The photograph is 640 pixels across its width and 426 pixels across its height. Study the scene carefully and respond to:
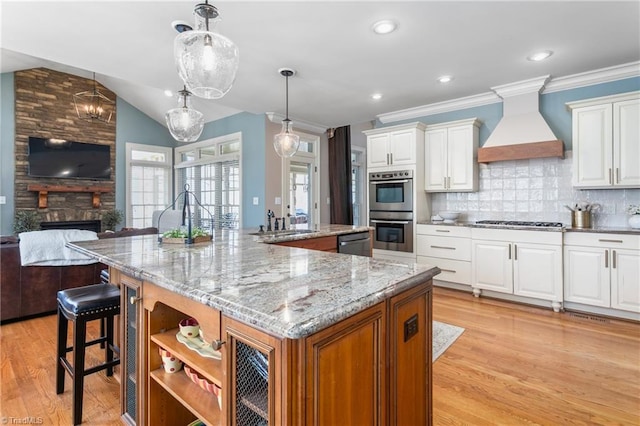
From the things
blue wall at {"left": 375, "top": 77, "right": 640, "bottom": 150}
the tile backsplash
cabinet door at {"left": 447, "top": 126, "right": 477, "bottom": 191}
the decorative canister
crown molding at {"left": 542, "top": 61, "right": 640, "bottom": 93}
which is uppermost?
crown molding at {"left": 542, "top": 61, "right": 640, "bottom": 93}

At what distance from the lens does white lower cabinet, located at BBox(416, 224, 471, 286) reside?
4.02 m

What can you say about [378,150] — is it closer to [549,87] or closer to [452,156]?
[452,156]

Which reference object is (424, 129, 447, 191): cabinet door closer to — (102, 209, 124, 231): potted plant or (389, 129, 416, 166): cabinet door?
(389, 129, 416, 166): cabinet door

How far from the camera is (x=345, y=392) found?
0.94 meters

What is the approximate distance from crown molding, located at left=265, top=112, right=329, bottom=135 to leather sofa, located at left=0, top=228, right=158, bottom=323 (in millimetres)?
3113

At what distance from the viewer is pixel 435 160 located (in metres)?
4.47

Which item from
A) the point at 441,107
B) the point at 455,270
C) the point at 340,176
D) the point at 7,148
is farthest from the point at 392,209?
the point at 7,148

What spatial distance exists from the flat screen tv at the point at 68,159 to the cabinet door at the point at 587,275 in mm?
7823

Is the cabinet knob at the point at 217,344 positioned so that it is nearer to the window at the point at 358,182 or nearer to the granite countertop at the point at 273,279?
the granite countertop at the point at 273,279

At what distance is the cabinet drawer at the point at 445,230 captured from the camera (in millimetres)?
4023

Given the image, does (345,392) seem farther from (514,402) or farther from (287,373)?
(514,402)

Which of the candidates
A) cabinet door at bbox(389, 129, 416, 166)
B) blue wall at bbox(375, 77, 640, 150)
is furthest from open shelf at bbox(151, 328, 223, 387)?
blue wall at bbox(375, 77, 640, 150)

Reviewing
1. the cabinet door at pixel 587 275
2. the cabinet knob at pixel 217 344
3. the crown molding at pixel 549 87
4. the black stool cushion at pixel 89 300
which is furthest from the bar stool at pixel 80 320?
the crown molding at pixel 549 87

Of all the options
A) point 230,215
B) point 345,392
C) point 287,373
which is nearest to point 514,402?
point 345,392
